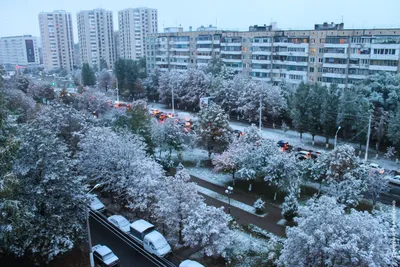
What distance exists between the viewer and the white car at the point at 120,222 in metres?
23.4

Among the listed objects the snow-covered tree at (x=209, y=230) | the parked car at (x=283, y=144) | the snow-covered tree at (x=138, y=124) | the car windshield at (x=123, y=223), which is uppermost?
the snow-covered tree at (x=138, y=124)

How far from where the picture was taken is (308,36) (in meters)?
58.6

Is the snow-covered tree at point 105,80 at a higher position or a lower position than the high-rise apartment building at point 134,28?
lower

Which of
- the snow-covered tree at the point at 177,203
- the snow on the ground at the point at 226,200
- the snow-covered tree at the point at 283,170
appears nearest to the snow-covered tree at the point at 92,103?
the snow on the ground at the point at 226,200

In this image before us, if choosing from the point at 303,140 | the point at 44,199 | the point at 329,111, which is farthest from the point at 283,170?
the point at 303,140

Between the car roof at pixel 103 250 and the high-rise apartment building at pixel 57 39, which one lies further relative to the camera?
the high-rise apartment building at pixel 57 39

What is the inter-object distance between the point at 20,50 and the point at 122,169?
550 ft

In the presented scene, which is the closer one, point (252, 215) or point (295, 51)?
point (252, 215)

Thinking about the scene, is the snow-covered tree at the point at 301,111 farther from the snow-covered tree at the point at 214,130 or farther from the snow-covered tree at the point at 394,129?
the snow-covered tree at the point at 214,130

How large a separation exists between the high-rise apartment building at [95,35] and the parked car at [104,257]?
4532 inches

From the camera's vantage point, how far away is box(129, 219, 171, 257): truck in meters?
20.2

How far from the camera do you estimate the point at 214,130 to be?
33.8 m

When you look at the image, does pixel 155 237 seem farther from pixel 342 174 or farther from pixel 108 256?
pixel 342 174

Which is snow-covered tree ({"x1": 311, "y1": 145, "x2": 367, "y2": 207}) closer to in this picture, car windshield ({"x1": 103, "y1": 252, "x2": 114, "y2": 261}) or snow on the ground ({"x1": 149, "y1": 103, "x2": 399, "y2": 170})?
snow on the ground ({"x1": 149, "y1": 103, "x2": 399, "y2": 170})
